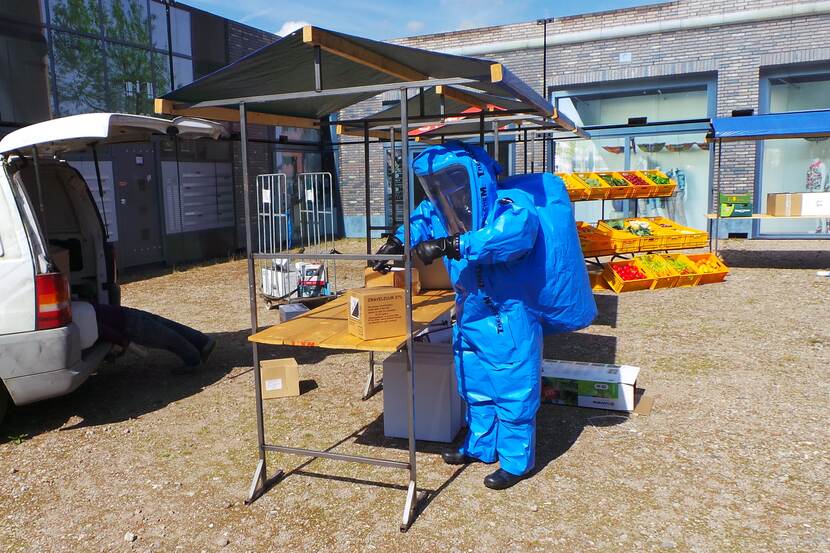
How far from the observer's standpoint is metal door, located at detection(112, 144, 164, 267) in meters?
12.3

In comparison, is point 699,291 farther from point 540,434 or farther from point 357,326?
point 357,326

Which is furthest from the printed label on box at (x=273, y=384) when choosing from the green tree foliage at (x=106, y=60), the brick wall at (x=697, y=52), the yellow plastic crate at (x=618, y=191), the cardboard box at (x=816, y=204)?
the brick wall at (x=697, y=52)

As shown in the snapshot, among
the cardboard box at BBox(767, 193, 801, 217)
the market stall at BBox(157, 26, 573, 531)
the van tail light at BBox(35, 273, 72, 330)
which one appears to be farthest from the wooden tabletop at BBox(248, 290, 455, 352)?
the cardboard box at BBox(767, 193, 801, 217)

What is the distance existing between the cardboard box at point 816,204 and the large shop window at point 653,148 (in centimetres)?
396

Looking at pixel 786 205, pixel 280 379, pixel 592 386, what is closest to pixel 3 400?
pixel 280 379

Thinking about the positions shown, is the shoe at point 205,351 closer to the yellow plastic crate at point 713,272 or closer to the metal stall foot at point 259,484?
the metal stall foot at point 259,484

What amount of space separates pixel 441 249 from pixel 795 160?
14.8m

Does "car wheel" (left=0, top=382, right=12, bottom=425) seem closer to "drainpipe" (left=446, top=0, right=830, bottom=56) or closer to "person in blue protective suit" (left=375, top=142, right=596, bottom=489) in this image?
"person in blue protective suit" (left=375, top=142, right=596, bottom=489)

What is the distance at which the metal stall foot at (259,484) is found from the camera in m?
3.74

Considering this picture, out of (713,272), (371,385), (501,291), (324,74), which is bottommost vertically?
(371,385)

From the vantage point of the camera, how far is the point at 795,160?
49.8 ft

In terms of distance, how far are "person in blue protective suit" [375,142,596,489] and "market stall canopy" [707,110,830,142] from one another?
8.79m

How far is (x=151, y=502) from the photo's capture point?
12.4 feet

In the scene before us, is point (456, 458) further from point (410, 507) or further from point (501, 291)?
point (501, 291)
